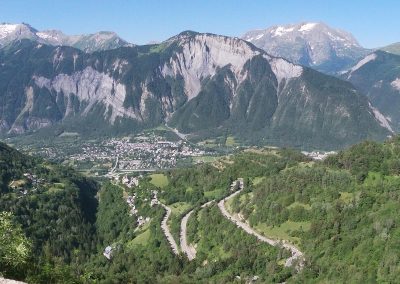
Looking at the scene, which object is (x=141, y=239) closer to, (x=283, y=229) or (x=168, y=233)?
(x=168, y=233)

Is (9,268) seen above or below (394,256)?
above

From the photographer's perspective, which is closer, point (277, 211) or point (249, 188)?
point (277, 211)

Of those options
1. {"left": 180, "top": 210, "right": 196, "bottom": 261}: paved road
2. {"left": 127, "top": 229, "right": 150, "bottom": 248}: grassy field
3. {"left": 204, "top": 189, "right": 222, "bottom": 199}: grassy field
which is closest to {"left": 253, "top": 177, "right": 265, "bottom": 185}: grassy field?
{"left": 204, "top": 189, "right": 222, "bottom": 199}: grassy field

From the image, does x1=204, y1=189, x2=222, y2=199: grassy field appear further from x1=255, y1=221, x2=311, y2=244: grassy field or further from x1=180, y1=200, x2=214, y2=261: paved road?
x1=255, y1=221, x2=311, y2=244: grassy field

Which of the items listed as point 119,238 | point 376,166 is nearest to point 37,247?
point 119,238

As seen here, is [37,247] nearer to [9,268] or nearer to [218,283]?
[218,283]

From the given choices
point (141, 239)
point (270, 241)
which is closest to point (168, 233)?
point (141, 239)

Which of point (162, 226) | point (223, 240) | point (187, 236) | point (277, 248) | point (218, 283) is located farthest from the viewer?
point (162, 226)

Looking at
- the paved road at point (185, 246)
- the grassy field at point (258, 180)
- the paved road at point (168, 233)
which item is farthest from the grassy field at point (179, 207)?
the grassy field at point (258, 180)
